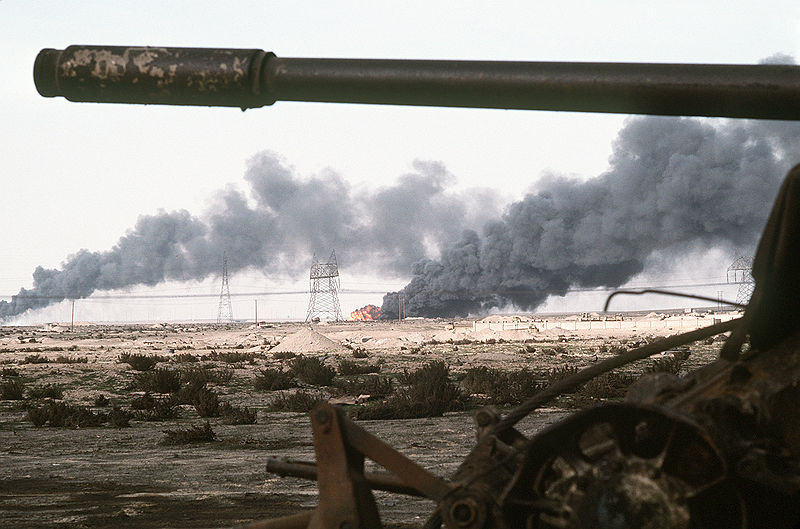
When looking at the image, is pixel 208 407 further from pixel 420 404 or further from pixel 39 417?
pixel 420 404

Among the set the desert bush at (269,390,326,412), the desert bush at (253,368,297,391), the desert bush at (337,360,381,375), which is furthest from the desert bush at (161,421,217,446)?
the desert bush at (337,360,381,375)

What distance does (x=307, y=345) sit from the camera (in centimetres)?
4275

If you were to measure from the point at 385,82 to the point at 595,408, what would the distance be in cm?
161

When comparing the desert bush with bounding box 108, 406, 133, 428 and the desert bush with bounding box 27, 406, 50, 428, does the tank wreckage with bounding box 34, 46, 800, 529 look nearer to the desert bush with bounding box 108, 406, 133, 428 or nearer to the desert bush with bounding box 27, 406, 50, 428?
the desert bush with bounding box 108, 406, 133, 428

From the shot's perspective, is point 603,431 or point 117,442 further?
point 117,442

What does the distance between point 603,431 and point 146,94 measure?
2.31 m

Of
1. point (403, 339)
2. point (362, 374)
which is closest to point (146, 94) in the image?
point (362, 374)

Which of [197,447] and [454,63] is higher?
[454,63]

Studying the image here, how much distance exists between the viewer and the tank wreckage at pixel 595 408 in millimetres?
2115

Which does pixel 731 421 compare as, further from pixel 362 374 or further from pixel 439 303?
pixel 439 303

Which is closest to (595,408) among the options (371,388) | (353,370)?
(371,388)

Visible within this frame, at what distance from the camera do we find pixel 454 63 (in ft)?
9.91

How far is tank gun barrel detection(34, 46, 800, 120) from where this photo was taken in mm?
2768

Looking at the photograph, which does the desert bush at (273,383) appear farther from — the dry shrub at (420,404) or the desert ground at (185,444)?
the dry shrub at (420,404)
